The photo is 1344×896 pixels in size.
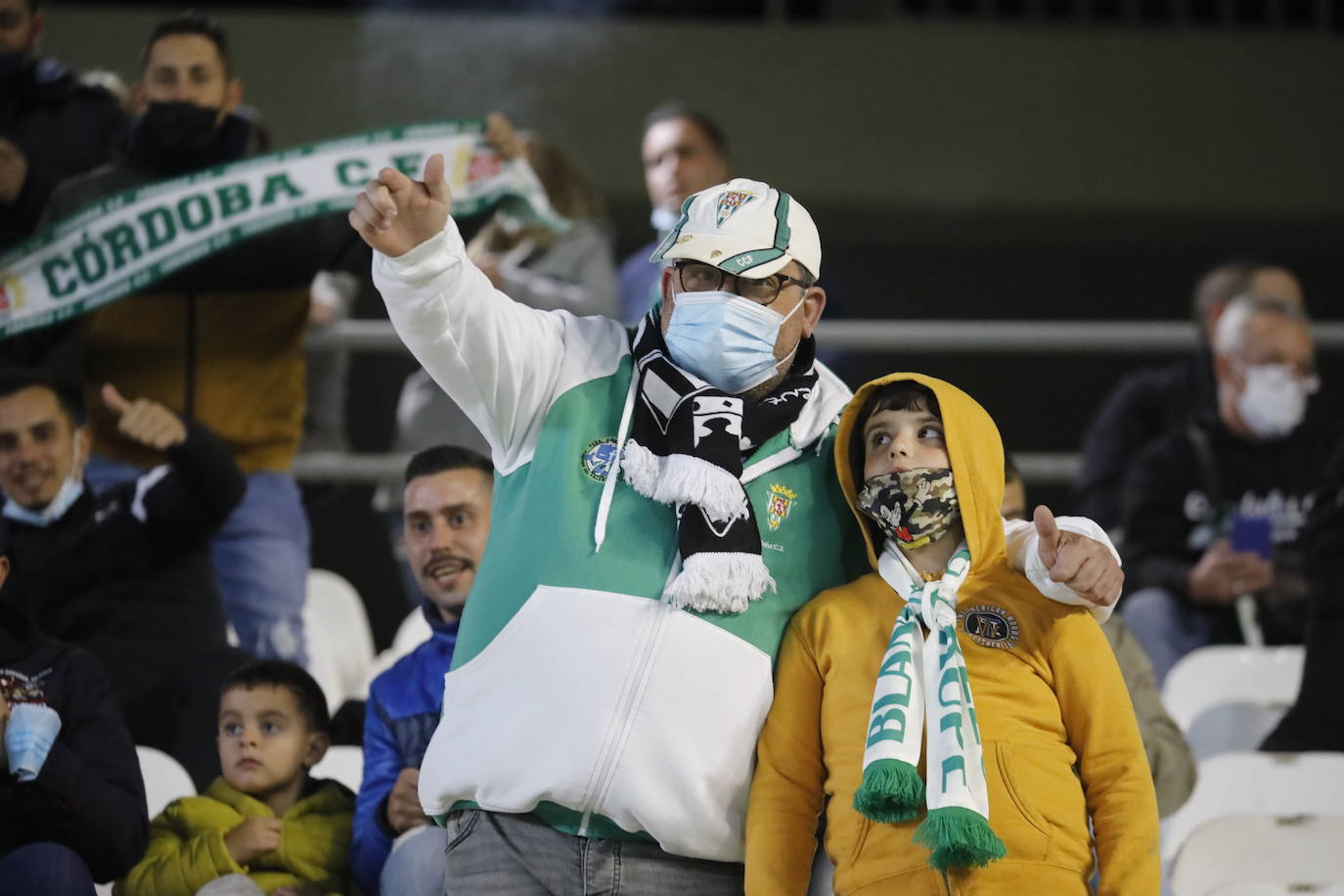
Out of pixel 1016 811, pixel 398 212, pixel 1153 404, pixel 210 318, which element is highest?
pixel 1153 404

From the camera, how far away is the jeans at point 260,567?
160 inches

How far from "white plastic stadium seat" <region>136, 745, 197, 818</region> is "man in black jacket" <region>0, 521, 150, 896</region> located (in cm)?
34

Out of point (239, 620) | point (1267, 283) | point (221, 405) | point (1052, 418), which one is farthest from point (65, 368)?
point (1052, 418)

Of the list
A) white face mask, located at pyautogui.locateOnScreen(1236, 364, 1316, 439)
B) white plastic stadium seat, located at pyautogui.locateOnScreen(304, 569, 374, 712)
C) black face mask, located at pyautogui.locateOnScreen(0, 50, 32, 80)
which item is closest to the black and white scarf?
white plastic stadium seat, located at pyautogui.locateOnScreen(304, 569, 374, 712)

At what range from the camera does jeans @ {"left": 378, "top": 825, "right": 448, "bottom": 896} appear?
2.89 metres

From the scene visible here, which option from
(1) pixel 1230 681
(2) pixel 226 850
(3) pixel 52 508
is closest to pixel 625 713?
(2) pixel 226 850

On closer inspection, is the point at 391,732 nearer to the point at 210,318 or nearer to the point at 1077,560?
the point at 1077,560

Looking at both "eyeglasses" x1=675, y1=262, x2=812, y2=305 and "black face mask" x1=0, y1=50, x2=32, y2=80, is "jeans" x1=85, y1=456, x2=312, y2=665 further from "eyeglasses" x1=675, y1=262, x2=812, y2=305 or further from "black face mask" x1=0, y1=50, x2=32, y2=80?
"eyeglasses" x1=675, y1=262, x2=812, y2=305

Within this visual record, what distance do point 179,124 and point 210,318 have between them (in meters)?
0.45

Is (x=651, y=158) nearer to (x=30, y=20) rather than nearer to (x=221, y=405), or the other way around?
(x=221, y=405)

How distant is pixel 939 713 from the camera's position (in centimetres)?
250

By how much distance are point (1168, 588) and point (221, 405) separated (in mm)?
2253

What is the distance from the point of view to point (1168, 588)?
14.7 feet

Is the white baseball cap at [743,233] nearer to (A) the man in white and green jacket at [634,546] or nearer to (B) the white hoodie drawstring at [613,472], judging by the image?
(A) the man in white and green jacket at [634,546]
